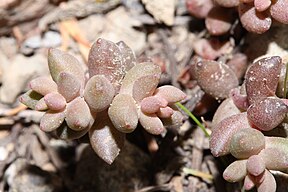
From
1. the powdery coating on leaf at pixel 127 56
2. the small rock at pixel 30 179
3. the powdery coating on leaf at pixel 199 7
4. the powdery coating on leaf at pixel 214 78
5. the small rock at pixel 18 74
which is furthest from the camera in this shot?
the small rock at pixel 18 74

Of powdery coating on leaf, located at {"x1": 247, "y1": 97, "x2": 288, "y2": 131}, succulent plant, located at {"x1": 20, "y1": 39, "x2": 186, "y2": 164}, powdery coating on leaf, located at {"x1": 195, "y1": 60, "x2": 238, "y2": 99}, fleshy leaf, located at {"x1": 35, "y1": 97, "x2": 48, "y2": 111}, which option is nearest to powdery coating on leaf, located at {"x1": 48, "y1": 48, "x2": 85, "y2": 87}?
succulent plant, located at {"x1": 20, "y1": 39, "x2": 186, "y2": 164}

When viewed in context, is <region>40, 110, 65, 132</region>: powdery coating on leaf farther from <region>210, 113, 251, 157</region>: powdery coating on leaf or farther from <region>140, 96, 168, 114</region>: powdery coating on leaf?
<region>210, 113, 251, 157</region>: powdery coating on leaf

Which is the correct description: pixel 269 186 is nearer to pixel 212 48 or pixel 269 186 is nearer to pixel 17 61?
pixel 212 48

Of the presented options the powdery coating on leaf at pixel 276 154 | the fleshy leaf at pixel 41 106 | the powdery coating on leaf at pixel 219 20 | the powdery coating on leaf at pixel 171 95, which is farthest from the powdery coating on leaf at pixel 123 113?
the powdery coating on leaf at pixel 219 20

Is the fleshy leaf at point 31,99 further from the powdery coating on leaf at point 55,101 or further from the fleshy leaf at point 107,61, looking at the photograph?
the fleshy leaf at point 107,61

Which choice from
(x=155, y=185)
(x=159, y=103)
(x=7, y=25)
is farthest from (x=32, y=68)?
(x=159, y=103)

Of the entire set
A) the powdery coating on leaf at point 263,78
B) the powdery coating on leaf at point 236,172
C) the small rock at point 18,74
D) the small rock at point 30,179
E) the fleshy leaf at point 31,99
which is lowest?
the small rock at point 30,179
